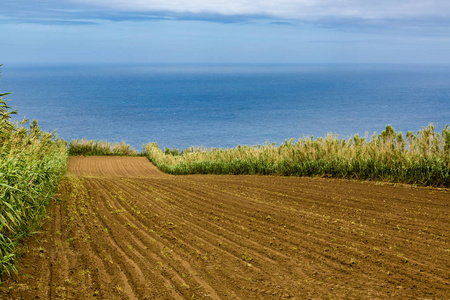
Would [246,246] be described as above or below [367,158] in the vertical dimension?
below

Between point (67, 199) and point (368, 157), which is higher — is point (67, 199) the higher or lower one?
the lower one

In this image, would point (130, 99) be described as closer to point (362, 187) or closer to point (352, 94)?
point (352, 94)

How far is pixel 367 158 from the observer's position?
36.0 feet

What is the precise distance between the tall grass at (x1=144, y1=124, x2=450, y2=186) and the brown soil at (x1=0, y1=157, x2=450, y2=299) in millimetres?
619

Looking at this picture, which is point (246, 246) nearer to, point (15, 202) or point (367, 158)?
point (15, 202)

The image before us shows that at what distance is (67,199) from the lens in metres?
9.27

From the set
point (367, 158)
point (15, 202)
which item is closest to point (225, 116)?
point (367, 158)

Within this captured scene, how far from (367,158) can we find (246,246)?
5908 mm

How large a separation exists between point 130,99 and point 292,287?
528ft

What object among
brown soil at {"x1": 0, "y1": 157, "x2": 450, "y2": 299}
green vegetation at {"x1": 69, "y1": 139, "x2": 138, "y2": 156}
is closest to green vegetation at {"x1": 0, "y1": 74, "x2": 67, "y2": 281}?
brown soil at {"x1": 0, "y1": 157, "x2": 450, "y2": 299}

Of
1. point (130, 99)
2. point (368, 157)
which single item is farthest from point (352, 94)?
point (368, 157)

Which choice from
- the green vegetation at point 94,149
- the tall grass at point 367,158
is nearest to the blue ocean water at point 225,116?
the green vegetation at point 94,149

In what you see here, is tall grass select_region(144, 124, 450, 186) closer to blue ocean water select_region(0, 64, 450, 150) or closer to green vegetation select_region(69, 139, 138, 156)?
green vegetation select_region(69, 139, 138, 156)

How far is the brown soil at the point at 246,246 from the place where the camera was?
4.90 m
